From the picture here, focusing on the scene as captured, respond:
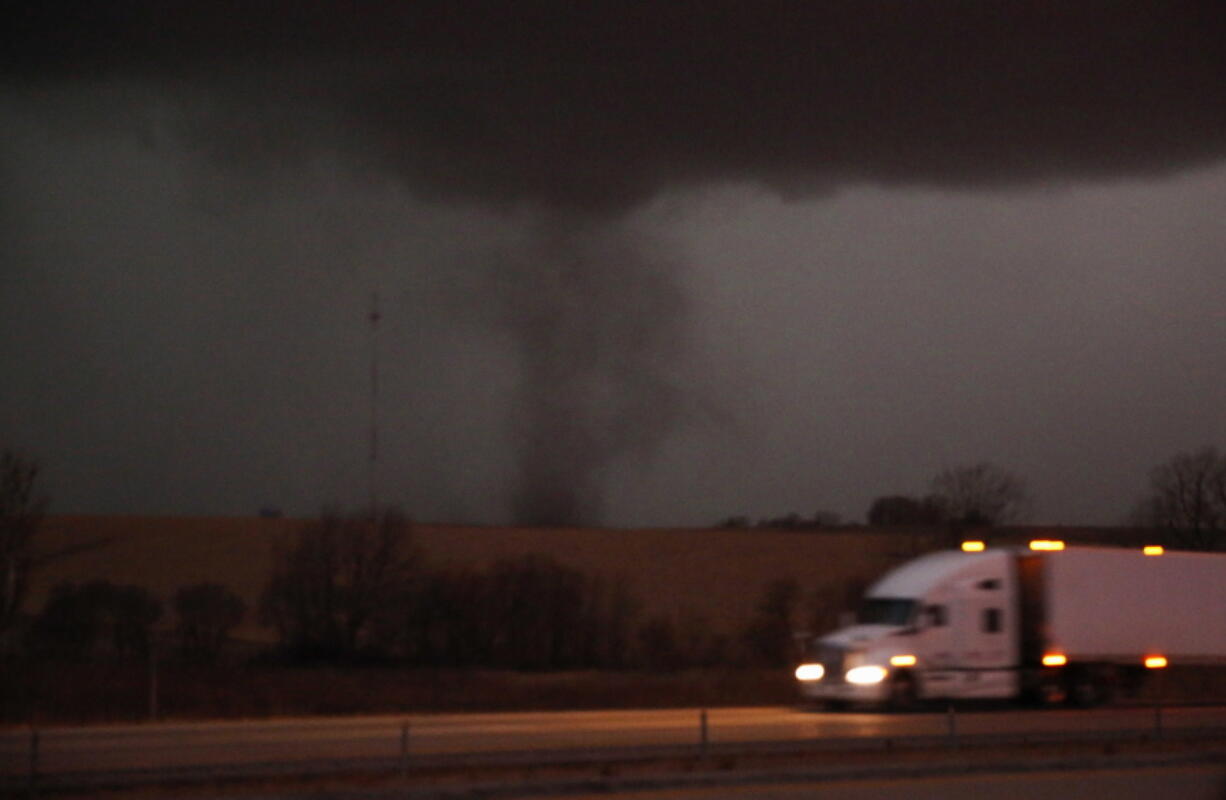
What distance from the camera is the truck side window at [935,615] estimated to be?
33.2 metres

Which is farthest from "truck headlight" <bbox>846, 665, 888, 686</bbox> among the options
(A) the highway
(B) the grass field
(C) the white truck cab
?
(B) the grass field

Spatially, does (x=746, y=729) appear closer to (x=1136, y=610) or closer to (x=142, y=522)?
(x=1136, y=610)

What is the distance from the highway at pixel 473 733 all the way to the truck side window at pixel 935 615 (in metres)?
1.92

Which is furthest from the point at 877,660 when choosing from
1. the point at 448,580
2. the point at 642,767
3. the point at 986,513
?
the point at 986,513

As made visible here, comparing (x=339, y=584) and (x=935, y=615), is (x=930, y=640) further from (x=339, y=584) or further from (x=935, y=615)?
(x=339, y=584)

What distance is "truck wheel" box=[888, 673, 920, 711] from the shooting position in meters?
32.7

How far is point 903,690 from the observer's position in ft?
108

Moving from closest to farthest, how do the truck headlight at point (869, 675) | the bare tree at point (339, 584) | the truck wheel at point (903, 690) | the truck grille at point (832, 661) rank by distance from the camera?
the truck headlight at point (869, 675) → the truck wheel at point (903, 690) → the truck grille at point (832, 661) → the bare tree at point (339, 584)

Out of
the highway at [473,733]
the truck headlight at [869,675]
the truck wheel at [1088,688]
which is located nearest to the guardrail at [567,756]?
the highway at [473,733]

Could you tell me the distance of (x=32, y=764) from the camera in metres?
18.0

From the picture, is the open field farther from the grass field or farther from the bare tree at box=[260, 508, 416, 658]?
the grass field

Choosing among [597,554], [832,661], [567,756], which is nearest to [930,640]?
[832,661]

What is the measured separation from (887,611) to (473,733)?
1118cm

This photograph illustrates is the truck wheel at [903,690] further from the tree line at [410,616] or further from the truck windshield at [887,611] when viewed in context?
the tree line at [410,616]
